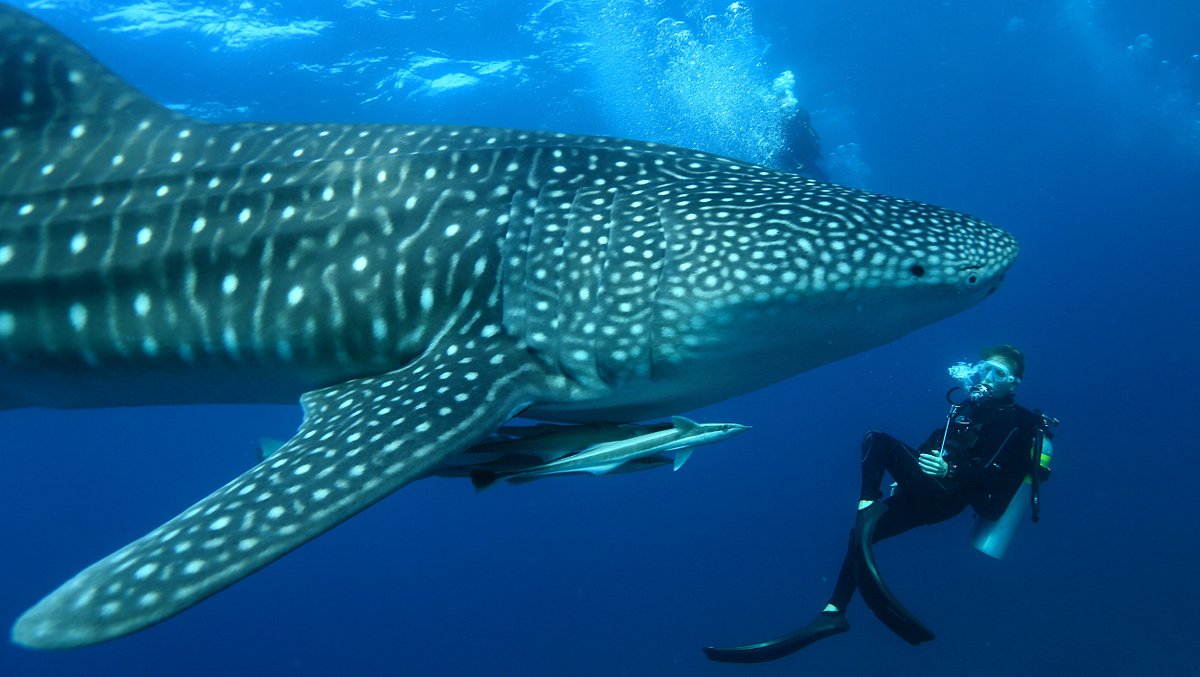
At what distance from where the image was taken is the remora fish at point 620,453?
3.57 meters

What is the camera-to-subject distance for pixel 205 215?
389 cm

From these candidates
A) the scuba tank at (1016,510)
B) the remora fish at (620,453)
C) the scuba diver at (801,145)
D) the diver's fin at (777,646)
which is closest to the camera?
the remora fish at (620,453)

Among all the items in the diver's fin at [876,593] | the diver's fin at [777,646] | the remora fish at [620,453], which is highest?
the remora fish at [620,453]

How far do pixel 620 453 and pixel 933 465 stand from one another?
5.58 meters

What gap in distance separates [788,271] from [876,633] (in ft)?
85.1

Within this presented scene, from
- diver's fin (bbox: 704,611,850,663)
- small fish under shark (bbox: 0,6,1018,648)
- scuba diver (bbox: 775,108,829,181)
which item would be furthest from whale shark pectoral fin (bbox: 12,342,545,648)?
scuba diver (bbox: 775,108,829,181)

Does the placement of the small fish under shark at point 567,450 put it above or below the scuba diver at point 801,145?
below

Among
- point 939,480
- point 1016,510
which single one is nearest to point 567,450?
point 939,480

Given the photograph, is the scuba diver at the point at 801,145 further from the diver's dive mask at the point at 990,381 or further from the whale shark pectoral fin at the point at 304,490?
the whale shark pectoral fin at the point at 304,490

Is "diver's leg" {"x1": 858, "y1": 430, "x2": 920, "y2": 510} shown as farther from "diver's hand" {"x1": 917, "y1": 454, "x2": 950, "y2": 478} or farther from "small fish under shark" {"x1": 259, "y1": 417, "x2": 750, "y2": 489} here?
"small fish under shark" {"x1": 259, "y1": 417, "x2": 750, "y2": 489}

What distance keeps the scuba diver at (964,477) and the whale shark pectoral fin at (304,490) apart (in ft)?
18.7

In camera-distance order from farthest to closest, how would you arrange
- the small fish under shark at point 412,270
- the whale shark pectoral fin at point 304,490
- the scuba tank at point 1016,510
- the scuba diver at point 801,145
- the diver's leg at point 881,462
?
the scuba diver at point 801,145 < the diver's leg at point 881,462 < the scuba tank at point 1016,510 < the small fish under shark at point 412,270 < the whale shark pectoral fin at point 304,490

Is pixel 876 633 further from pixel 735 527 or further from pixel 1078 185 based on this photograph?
pixel 1078 185

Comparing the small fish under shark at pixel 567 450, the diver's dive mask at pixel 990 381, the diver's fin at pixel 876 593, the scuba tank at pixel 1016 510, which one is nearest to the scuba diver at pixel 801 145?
the diver's dive mask at pixel 990 381
